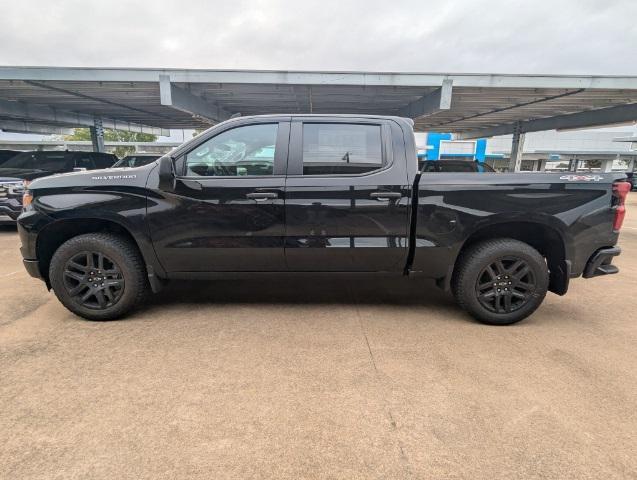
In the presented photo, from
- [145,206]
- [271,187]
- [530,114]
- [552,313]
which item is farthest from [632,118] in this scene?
[145,206]

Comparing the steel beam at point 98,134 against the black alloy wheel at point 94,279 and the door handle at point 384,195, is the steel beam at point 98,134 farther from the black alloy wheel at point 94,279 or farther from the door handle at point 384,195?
the door handle at point 384,195

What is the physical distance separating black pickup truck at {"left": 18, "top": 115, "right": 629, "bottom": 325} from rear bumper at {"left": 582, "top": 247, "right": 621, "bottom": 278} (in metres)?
0.01

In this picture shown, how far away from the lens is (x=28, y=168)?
955cm

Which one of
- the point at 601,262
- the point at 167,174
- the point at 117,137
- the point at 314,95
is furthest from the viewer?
the point at 117,137

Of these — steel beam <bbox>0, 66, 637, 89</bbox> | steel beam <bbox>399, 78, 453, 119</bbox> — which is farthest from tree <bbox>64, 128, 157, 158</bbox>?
steel beam <bbox>399, 78, 453, 119</bbox>

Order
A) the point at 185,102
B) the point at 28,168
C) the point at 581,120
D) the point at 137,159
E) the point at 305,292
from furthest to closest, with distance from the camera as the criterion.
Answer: the point at 581,120 → the point at 185,102 → the point at 137,159 → the point at 28,168 → the point at 305,292

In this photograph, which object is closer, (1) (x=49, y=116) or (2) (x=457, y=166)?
(2) (x=457, y=166)

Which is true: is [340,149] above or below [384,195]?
above

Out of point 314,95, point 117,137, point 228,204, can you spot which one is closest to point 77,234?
point 228,204

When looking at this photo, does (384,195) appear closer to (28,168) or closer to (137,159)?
(28,168)

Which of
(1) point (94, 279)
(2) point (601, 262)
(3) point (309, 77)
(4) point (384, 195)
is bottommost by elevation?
(1) point (94, 279)

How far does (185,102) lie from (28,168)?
4800mm

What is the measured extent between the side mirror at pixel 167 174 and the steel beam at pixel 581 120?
17153 millimetres

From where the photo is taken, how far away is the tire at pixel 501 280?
3.49 meters
